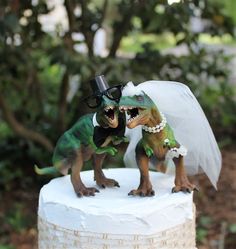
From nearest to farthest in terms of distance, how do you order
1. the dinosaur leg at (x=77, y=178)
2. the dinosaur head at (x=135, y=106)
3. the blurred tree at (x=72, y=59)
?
1. the dinosaur head at (x=135, y=106)
2. the dinosaur leg at (x=77, y=178)
3. the blurred tree at (x=72, y=59)

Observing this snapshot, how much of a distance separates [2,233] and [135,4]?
1.29 meters

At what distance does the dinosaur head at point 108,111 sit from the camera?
155cm

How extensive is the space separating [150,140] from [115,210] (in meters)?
0.21

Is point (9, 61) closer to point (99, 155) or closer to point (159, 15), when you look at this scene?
point (159, 15)

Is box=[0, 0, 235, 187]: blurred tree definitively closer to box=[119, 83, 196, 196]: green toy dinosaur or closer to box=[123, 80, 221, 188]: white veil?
box=[123, 80, 221, 188]: white veil

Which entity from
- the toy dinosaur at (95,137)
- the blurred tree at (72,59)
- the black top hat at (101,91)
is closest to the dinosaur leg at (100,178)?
the toy dinosaur at (95,137)

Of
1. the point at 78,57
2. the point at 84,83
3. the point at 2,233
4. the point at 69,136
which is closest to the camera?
the point at 69,136

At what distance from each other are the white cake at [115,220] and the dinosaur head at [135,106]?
0.68 feet

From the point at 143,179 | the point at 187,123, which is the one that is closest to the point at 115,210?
the point at 143,179

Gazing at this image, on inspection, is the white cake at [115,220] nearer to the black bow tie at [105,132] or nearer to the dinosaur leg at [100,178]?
the dinosaur leg at [100,178]

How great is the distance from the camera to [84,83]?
330 centimetres

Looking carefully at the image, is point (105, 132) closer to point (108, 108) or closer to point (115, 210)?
point (108, 108)

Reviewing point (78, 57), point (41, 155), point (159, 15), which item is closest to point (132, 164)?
point (78, 57)

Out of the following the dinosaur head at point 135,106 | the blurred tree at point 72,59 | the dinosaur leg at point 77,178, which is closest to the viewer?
the dinosaur head at point 135,106
